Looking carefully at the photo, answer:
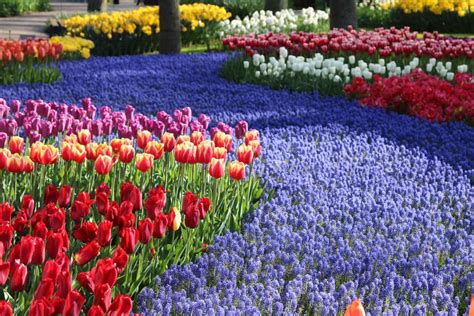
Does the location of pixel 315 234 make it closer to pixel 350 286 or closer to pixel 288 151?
pixel 350 286

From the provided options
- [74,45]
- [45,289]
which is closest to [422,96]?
[45,289]

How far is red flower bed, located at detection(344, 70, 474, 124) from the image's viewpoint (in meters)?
8.18

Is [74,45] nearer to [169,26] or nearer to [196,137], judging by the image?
[169,26]

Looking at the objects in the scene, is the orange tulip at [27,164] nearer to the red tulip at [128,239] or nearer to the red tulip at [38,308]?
the red tulip at [128,239]

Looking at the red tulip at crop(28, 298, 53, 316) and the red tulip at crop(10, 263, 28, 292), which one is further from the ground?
the red tulip at crop(28, 298, 53, 316)

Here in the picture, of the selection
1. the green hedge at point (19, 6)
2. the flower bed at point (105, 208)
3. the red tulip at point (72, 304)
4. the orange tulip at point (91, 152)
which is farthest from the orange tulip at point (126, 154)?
the green hedge at point (19, 6)

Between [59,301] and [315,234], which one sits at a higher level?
[59,301]

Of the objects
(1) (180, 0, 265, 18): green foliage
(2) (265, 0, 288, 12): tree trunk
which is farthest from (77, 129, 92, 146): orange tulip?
(1) (180, 0, 265, 18): green foliage

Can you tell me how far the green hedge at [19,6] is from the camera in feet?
107

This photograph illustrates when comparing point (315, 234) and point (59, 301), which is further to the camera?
point (315, 234)

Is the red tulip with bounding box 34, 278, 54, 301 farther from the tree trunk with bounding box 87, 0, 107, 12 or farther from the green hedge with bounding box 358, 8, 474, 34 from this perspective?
the tree trunk with bounding box 87, 0, 107, 12

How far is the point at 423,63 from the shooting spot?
11734 millimetres

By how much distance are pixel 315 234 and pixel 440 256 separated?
66cm

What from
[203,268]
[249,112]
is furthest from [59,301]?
[249,112]
